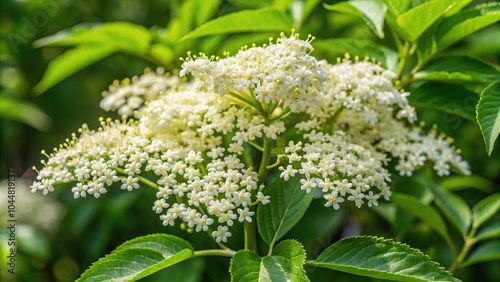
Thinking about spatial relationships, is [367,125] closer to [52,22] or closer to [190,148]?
[190,148]

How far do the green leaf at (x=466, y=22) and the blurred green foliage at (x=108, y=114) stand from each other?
0.29 metres

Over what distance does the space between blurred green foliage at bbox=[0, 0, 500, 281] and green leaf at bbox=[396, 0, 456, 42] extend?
12.3 inches

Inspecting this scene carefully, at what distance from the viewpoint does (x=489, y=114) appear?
6.87 ft

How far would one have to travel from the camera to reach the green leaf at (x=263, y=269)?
6.19 feet

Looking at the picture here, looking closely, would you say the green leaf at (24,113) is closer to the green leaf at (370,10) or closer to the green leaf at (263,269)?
the green leaf at (370,10)

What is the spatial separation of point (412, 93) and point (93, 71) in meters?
2.94

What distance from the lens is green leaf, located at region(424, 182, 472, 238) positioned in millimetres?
3072

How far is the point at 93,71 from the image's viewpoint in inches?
189

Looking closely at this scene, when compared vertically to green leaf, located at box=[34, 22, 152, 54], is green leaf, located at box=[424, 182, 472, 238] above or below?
below

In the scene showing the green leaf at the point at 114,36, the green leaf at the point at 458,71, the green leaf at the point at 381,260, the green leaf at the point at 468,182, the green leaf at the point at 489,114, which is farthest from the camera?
the green leaf at the point at 468,182

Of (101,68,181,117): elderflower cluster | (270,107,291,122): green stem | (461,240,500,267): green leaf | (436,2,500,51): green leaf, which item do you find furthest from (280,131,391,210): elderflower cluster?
(461,240,500,267): green leaf

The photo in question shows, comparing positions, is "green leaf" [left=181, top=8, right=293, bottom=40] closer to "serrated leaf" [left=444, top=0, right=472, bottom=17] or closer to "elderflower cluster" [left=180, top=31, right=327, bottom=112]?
"elderflower cluster" [left=180, top=31, right=327, bottom=112]

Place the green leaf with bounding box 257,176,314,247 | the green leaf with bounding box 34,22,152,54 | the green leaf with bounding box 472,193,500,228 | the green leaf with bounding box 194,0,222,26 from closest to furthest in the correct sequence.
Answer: the green leaf with bounding box 257,176,314,247
the green leaf with bounding box 472,193,500,228
the green leaf with bounding box 34,22,152,54
the green leaf with bounding box 194,0,222,26

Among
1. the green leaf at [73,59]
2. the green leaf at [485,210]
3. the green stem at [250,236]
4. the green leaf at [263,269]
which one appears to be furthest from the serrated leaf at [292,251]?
the green leaf at [73,59]
